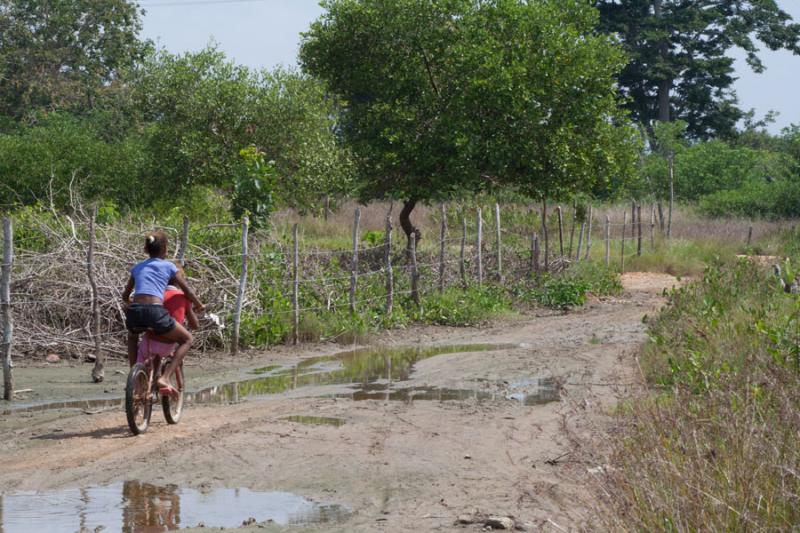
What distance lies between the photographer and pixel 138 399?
29.2 ft

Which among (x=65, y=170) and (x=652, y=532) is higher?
(x=65, y=170)

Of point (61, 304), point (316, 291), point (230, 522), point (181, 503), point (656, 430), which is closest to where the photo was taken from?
point (656, 430)

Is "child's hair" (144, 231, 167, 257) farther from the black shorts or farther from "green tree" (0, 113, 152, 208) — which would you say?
"green tree" (0, 113, 152, 208)

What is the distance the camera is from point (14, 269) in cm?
1432

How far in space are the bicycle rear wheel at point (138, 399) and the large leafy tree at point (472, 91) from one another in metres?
12.1

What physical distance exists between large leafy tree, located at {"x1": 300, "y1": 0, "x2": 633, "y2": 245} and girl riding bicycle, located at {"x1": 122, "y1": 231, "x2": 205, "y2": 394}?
11759 millimetres

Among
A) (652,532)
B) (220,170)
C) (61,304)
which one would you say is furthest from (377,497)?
(220,170)

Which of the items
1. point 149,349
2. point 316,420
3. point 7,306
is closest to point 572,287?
point 316,420

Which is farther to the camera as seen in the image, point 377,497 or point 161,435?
point 161,435

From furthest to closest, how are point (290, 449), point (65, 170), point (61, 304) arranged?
point (65, 170) → point (61, 304) → point (290, 449)

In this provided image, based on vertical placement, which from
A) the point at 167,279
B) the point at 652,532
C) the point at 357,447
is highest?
the point at 167,279

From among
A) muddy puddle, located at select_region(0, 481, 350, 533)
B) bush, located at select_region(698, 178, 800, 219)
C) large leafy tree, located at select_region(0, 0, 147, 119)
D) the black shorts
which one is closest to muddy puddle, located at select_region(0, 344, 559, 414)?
the black shorts

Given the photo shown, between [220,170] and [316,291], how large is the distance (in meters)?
7.88

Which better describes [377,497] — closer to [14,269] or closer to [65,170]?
[14,269]
